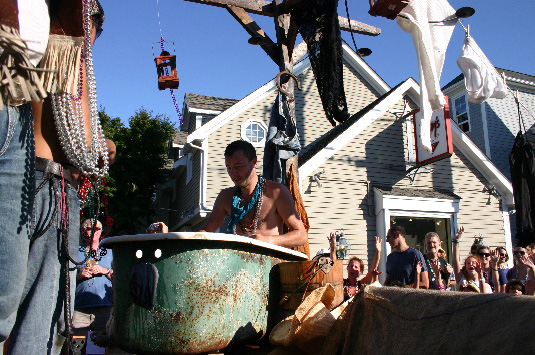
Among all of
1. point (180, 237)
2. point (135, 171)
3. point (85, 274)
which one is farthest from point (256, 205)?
point (135, 171)

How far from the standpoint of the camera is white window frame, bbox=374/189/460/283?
11.2 m

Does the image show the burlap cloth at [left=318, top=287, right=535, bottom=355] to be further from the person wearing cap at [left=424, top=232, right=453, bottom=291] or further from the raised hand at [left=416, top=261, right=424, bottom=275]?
the person wearing cap at [left=424, top=232, right=453, bottom=291]

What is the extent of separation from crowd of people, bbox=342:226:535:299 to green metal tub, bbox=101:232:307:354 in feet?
10.1

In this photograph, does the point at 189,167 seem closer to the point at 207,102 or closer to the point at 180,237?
the point at 207,102

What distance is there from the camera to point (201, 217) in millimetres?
13266

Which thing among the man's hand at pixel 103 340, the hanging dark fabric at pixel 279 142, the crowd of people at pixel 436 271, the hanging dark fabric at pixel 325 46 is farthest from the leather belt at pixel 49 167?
the crowd of people at pixel 436 271

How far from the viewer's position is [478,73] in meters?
8.29

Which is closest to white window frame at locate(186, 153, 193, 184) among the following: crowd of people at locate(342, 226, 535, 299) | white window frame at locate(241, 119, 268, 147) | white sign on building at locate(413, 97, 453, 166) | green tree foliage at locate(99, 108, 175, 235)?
white window frame at locate(241, 119, 268, 147)

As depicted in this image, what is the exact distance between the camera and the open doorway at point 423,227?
39.1 ft

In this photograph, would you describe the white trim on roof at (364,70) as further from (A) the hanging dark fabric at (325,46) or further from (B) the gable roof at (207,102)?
(A) the hanging dark fabric at (325,46)

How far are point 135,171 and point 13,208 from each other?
1992 cm

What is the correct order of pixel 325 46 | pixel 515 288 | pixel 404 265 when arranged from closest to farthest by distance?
pixel 515 288
pixel 325 46
pixel 404 265

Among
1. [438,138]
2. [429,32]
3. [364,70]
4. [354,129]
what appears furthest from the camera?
[364,70]

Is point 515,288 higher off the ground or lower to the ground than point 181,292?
lower
